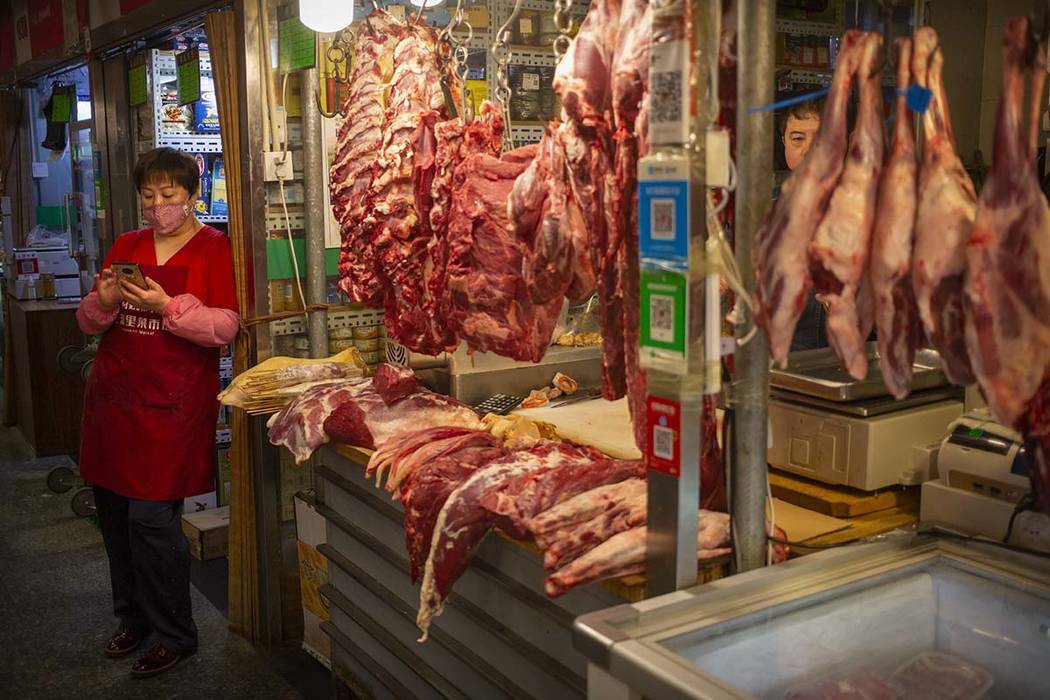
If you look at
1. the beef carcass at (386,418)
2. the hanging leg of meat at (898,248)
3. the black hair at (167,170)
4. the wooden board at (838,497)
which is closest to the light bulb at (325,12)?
the black hair at (167,170)

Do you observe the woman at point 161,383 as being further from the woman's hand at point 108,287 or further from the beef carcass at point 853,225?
the beef carcass at point 853,225

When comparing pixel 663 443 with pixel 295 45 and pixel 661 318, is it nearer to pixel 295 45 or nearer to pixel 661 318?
pixel 661 318

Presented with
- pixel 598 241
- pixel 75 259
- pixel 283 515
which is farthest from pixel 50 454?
pixel 598 241

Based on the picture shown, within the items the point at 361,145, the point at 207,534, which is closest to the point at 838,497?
the point at 361,145

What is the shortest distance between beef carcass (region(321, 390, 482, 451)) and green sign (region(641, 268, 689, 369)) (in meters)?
1.42

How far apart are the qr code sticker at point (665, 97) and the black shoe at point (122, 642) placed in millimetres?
3536

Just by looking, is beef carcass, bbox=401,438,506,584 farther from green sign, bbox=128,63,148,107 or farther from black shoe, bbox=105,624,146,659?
green sign, bbox=128,63,148,107

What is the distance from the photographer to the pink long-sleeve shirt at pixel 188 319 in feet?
13.6

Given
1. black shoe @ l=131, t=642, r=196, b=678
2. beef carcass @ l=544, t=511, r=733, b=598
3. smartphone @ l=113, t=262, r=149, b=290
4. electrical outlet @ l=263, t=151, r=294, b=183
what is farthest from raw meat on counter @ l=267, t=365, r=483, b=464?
black shoe @ l=131, t=642, r=196, b=678

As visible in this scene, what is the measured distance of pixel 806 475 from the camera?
2.77 m

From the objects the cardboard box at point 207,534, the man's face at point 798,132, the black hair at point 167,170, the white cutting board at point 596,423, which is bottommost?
the cardboard box at point 207,534

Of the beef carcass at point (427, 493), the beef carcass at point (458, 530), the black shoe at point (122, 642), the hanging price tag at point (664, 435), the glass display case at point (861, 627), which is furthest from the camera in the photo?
the black shoe at point (122, 642)

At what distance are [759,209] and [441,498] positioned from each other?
1.27 m

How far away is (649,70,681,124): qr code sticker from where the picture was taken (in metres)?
2.01
